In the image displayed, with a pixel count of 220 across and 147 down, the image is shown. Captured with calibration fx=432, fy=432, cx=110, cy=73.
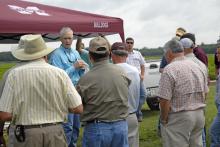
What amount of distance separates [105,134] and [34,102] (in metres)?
0.85

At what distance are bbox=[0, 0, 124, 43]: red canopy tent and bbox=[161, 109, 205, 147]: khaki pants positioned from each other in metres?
2.34

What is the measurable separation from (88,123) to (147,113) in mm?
8062

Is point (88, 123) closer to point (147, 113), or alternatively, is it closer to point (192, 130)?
point (192, 130)

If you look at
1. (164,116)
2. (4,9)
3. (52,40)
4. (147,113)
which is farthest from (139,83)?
(147,113)

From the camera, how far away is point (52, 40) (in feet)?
26.7

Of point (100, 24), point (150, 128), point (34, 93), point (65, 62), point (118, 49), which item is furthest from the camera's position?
point (150, 128)

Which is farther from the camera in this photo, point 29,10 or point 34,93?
point 29,10

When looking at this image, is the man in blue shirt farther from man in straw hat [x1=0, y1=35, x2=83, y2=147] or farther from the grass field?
man in straw hat [x1=0, y1=35, x2=83, y2=147]

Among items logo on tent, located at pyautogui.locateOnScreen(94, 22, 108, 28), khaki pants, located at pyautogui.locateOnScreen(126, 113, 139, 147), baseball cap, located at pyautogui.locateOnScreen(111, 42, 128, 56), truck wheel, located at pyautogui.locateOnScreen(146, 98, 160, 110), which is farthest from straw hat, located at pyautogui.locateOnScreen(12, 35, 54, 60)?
truck wheel, located at pyautogui.locateOnScreen(146, 98, 160, 110)

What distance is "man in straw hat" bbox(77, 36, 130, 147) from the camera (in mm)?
4277

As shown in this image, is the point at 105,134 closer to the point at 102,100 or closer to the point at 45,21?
the point at 102,100

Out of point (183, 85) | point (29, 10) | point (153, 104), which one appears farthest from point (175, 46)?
point (153, 104)

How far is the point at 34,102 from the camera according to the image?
3.87 metres

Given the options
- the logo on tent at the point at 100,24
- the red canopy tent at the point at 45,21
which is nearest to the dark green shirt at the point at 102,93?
the red canopy tent at the point at 45,21
